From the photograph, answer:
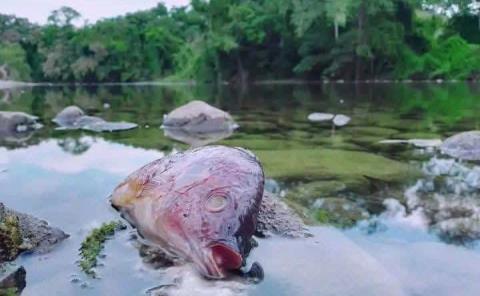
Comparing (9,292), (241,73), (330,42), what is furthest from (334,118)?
(241,73)

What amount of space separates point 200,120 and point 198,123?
0.06 metres

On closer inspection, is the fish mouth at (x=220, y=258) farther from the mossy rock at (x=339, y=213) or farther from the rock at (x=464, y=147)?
the rock at (x=464, y=147)

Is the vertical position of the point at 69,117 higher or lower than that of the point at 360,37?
lower

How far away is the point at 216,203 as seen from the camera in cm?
304

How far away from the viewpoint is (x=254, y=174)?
11.3 feet

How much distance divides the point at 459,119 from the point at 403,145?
3575mm

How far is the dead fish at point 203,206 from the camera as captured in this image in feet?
9.34

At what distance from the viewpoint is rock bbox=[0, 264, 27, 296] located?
103 inches

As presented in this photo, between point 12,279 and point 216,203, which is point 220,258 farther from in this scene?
point 12,279

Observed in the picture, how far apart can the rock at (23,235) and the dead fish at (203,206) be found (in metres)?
0.54

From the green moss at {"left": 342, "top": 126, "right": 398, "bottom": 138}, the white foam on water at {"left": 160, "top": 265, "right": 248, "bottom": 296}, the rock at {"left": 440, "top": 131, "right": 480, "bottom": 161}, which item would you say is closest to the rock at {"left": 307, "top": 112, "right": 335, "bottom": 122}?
the green moss at {"left": 342, "top": 126, "right": 398, "bottom": 138}

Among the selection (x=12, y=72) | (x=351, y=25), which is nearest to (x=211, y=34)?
(x=351, y=25)

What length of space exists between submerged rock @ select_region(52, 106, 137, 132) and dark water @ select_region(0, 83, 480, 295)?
101 centimetres

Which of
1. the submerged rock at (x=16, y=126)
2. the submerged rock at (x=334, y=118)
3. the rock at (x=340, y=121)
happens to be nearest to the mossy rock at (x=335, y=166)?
the rock at (x=340, y=121)
